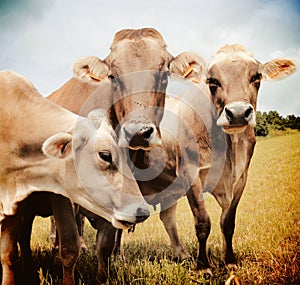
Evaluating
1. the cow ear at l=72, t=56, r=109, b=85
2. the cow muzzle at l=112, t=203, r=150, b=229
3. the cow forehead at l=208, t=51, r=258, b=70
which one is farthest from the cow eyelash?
the cow muzzle at l=112, t=203, r=150, b=229

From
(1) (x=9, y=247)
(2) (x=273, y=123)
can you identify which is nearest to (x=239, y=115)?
(1) (x=9, y=247)

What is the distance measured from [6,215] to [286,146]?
24.0ft

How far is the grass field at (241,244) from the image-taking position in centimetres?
320

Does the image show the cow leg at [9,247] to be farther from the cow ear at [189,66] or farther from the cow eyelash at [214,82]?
the cow eyelash at [214,82]

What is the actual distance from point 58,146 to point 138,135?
62cm

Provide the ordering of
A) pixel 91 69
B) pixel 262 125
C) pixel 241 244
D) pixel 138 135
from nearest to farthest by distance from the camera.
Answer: pixel 138 135 → pixel 91 69 → pixel 241 244 → pixel 262 125

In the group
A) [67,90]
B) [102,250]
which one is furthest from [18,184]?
[67,90]

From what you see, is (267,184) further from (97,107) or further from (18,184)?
(18,184)

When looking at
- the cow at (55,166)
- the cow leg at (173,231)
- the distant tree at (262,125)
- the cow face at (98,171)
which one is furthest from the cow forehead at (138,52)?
the distant tree at (262,125)

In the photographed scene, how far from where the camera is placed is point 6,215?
3.12m

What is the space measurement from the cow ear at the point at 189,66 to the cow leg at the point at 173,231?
1.98 meters

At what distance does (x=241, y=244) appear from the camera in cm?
428

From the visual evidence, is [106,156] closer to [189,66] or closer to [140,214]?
[140,214]

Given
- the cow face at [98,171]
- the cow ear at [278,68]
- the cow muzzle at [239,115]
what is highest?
the cow ear at [278,68]
